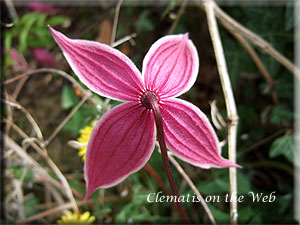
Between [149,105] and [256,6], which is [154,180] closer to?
[149,105]

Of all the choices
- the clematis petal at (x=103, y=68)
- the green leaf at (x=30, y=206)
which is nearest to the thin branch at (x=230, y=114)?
the clematis petal at (x=103, y=68)

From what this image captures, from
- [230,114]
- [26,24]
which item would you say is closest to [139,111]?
[230,114]

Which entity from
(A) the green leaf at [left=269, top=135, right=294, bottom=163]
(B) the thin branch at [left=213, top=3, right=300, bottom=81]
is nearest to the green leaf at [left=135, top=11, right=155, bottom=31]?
(B) the thin branch at [left=213, top=3, right=300, bottom=81]

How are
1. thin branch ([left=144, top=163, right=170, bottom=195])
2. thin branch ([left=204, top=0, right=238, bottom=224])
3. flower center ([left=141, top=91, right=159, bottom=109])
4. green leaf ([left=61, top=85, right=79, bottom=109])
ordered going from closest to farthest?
flower center ([left=141, top=91, right=159, bottom=109]) < thin branch ([left=204, top=0, right=238, bottom=224]) < thin branch ([left=144, top=163, right=170, bottom=195]) < green leaf ([left=61, top=85, right=79, bottom=109])

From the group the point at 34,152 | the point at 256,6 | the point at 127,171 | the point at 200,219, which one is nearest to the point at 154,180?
the point at 200,219

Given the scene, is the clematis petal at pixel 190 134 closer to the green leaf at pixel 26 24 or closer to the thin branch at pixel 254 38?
the thin branch at pixel 254 38

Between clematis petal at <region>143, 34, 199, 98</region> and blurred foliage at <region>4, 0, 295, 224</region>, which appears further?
blurred foliage at <region>4, 0, 295, 224</region>

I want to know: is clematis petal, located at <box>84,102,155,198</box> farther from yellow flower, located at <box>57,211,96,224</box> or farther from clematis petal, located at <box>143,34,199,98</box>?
yellow flower, located at <box>57,211,96,224</box>

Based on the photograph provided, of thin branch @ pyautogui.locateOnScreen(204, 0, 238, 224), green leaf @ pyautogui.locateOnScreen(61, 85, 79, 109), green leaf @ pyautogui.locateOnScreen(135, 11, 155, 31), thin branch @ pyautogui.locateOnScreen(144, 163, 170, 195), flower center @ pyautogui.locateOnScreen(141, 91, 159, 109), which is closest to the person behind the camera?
flower center @ pyautogui.locateOnScreen(141, 91, 159, 109)
